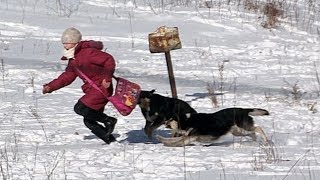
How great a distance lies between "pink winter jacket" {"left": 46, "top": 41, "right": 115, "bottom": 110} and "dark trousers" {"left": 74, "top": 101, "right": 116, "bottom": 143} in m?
0.05

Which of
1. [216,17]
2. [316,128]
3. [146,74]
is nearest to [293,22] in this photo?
[216,17]

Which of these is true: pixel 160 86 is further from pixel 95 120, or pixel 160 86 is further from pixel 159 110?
pixel 95 120

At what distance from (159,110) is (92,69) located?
0.79 metres

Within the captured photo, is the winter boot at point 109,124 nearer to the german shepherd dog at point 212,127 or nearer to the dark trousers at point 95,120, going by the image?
the dark trousers at point 95,120

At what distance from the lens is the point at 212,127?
730 centimetres

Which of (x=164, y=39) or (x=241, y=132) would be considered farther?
(x=164, y=39)

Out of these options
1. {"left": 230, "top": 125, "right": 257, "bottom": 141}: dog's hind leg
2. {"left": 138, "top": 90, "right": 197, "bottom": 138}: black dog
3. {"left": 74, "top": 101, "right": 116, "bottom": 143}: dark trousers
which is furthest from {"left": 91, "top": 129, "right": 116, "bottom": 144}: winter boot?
{"left": 230, "top": 125, "right": 257, "bottom": 141}: dog's hind leg

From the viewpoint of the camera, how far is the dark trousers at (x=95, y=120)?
289 inches

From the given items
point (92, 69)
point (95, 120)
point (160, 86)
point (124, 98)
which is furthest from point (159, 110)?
point (160, 86)

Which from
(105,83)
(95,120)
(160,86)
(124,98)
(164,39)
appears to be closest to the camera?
(105,83)

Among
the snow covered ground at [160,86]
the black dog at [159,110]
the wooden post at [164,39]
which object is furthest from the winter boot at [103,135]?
the wooden post at [164,39]

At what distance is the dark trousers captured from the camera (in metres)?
7.33

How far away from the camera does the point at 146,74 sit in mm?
11539

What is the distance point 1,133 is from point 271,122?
2.99 m
